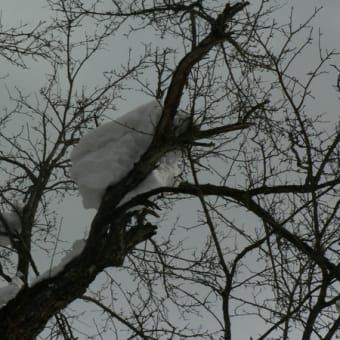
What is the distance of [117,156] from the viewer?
11.4 ft

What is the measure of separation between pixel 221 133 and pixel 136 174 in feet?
2.43

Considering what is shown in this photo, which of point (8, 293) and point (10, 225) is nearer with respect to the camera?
point (8, 293)

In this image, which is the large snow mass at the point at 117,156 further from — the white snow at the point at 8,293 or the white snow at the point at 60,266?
the white snow at the point at 8,293

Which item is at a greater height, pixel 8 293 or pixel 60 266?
pixel 60 266

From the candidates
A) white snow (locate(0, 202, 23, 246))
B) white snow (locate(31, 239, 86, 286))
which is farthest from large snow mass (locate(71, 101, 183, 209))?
white snow (locate(0, 202, 23, 246))

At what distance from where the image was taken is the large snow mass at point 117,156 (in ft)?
11.3

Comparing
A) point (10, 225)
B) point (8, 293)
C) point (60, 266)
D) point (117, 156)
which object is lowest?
point (8, 293)

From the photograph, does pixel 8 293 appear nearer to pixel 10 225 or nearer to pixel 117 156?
pixel 10 225

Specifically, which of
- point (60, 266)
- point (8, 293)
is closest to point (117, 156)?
point (60, 266)

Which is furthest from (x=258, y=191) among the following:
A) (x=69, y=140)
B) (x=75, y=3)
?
(x=69, y=140)

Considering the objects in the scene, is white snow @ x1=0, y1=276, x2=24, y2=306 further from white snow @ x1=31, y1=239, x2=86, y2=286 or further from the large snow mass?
the large snow mass

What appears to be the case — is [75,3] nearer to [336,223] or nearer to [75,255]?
[75,255]

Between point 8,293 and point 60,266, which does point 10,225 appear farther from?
point 60,266

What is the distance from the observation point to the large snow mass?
344cm
